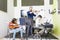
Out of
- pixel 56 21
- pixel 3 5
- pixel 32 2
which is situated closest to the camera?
pixel 3 5

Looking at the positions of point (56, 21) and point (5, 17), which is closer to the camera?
point (5, 17)

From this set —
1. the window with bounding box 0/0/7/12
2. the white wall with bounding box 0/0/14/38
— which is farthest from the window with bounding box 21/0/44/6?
the window with bounding box 0/0/7/12

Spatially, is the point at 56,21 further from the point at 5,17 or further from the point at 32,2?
the point at 5,17

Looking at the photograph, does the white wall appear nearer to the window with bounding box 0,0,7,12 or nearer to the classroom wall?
the window with bounding box 0,0,7,12

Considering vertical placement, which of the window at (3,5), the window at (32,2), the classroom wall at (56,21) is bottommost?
the classroom wall at (56,21)

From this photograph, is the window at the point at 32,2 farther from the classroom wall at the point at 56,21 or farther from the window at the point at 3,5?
the window at the point at 3,5

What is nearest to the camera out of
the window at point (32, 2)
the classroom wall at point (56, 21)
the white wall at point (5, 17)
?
the white wall at point (5, 17)

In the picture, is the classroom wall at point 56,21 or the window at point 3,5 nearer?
the window at point 3,5

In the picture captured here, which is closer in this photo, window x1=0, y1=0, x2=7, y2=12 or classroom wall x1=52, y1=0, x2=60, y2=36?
window x1=0, y1=0, x2=7, y2=12

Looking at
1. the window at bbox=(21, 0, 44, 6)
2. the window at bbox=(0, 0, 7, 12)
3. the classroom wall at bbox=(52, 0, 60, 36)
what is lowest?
the classroom wall at bbox=(52, 0, 60, 36)

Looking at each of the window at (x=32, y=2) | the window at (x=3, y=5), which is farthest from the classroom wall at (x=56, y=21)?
the window at (x=3, y=5)

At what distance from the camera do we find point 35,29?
7.38 meters

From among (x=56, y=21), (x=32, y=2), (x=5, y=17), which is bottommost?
(x=56, y=21)

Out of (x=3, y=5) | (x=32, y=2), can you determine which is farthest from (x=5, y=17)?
(x=32, y=2)
